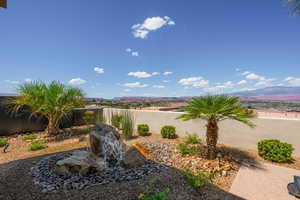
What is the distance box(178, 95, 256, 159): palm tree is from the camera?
309cm

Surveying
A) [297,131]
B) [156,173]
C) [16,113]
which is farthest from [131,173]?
[16,113]

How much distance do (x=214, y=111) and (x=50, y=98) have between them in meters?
5.47

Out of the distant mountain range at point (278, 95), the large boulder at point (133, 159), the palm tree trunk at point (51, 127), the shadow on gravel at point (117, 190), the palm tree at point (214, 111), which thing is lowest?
the shadow on gravel at point (117, 190)

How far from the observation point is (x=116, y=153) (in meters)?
3.38

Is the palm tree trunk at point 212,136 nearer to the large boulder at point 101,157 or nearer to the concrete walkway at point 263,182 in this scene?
the concrete walkway at point 263,182

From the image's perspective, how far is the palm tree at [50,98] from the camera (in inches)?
199

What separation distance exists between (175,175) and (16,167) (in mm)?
3313

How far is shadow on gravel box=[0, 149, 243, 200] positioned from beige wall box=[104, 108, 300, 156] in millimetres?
2793

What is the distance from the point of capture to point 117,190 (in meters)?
2.24

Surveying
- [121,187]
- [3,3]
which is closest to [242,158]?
[121,187]

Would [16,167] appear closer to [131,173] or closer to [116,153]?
[116,153]

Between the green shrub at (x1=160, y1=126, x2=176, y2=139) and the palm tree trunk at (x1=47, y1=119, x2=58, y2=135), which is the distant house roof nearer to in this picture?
the palm tree trunk at (x1=47, y1=119, x2=58, y2=135)

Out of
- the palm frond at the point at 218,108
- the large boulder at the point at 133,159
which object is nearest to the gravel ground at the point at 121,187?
the large boulder at the point at 133,159

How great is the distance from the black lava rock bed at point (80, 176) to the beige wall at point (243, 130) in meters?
Answer: 2.79
